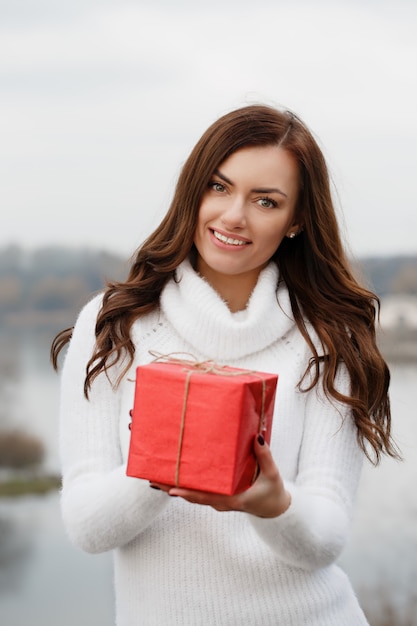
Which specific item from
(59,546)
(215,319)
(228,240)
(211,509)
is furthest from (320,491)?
(59,546)

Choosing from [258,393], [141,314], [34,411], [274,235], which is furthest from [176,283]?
[34,411]

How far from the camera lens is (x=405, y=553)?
4391 mm

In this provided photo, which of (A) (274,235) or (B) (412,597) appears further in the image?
(B) (412,597)

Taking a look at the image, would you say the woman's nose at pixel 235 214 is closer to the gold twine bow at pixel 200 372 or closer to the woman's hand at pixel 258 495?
the gold twine bow at pixel 200 372

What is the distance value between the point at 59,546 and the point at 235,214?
354cm

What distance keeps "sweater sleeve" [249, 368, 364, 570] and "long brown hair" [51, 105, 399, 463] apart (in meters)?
0.03

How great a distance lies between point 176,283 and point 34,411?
9.94ft

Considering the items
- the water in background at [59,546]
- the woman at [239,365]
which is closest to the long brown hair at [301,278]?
the woman at [239,365]

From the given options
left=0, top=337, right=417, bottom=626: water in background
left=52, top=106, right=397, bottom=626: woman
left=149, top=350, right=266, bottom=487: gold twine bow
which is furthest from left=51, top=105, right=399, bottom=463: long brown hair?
left=0, top=337, right=417, bottom=626: water in background

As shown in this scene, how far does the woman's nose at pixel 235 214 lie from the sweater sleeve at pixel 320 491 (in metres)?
0.33

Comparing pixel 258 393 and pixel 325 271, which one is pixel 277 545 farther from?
pixel 325 271

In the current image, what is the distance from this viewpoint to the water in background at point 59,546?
160 inches

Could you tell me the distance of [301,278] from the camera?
1.71m

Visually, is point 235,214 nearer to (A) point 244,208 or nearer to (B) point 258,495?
(A) point 244,208
